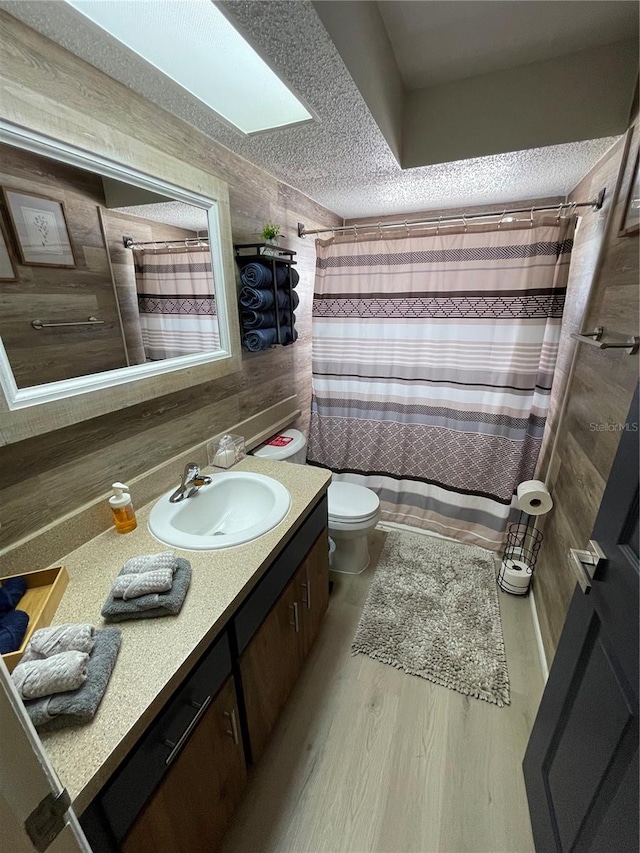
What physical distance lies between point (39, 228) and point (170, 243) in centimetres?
47

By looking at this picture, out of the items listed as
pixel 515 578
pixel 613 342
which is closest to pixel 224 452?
pixel 613 342

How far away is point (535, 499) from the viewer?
1.77 metres

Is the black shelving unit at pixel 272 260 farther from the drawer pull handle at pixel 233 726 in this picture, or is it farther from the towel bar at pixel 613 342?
the drawer pull handle at pixel 233 726

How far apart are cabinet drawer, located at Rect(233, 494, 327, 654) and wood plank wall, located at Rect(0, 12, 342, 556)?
563 mm

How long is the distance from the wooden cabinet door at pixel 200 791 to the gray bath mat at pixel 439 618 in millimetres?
794

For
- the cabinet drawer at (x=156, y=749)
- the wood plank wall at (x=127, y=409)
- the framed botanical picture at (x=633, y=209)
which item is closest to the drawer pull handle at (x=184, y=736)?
the cabinet drawer at (x=156, y=749)

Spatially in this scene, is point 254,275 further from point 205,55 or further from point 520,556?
point 520,556

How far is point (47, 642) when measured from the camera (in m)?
0.69

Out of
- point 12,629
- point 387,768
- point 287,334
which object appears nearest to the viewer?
point 12,629

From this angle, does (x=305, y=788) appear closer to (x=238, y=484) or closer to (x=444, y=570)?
(x=238, y=484)

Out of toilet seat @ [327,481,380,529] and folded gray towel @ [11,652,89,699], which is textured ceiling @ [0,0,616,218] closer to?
folded gray towel @ [11,652,89,699]

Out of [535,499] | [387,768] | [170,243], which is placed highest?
[170,243]

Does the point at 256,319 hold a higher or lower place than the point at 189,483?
higher

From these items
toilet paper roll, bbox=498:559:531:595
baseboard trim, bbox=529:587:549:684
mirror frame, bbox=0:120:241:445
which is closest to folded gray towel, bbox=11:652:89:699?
mirror frame, bbox=0:120:241:445
